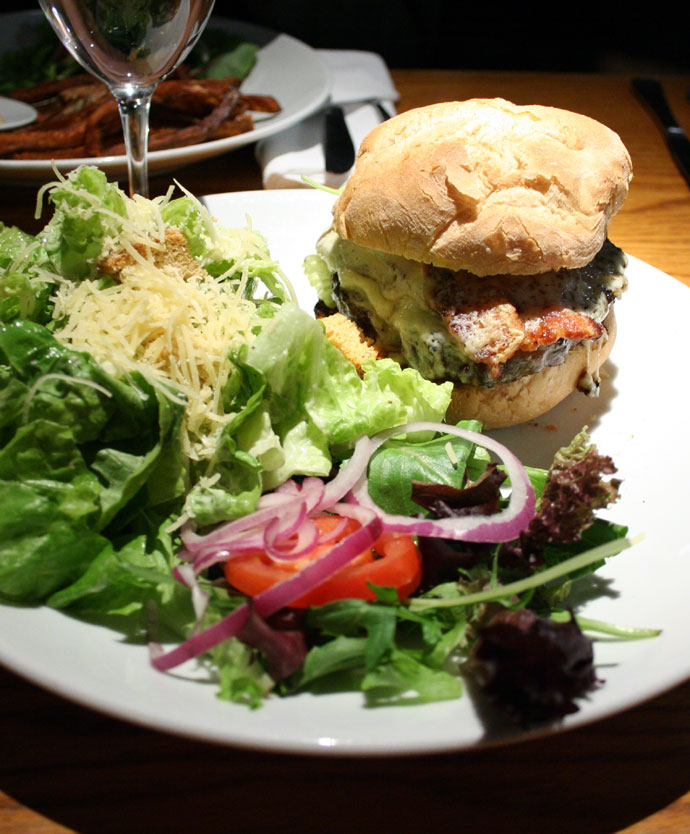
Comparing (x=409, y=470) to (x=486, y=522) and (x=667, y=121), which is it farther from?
(x=667, y=121)

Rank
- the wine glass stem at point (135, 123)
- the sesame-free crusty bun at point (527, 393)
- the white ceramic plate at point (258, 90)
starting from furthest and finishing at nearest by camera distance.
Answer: the white ceramic plate at point (258, 90) → the wine glass stem at point (135, 123) → the sesame-free crusty bun at point (527, 393)

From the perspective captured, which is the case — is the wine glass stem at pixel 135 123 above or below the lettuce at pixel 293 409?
above

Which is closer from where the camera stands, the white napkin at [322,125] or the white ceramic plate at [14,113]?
the white napkin at [322,125]

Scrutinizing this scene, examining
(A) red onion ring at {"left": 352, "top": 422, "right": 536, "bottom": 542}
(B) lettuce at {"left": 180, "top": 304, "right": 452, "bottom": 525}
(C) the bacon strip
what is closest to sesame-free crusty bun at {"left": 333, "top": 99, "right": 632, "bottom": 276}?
(B) lettuce at {"left": 180, "top": 304, "right": 452, "bottom": 525}

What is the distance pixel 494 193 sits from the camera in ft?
6.79

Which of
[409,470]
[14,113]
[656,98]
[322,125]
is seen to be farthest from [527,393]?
[656,98]

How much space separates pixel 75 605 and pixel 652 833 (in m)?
1.14

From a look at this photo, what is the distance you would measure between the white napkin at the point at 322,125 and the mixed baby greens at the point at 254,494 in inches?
54.4

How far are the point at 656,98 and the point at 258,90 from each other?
2.52 meters

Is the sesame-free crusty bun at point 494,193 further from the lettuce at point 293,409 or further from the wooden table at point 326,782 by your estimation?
the wooden table at point 326,782

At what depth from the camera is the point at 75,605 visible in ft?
4.79

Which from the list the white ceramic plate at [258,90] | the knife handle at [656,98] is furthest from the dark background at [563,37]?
the white ceramic plate at [258,90]

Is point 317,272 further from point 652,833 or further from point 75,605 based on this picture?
point 652,833

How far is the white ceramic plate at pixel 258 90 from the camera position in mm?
2947
